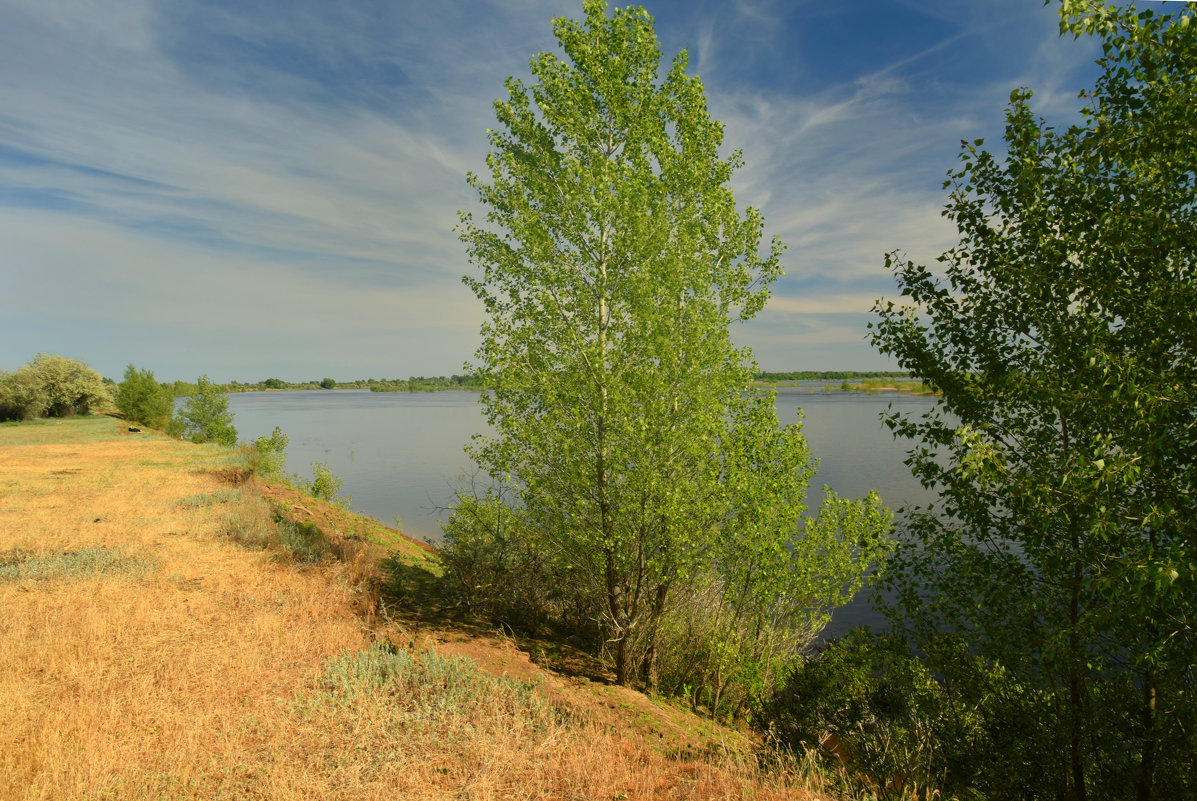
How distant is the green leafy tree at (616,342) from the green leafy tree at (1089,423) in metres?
3.97

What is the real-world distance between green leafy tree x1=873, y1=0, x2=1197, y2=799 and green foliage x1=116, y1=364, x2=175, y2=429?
3438 inches

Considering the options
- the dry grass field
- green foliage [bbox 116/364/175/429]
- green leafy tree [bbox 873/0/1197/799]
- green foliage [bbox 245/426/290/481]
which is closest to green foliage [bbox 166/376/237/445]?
green foliage [bbox 116/364/175/429]

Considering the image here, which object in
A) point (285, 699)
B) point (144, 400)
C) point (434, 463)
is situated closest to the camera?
point (285, 699)

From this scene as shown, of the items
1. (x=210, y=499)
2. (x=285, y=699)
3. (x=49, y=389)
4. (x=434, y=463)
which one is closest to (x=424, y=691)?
(x=285, y=699)

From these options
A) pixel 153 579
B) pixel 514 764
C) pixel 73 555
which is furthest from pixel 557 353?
pixel 73 555

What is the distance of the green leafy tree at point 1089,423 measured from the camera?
534 cm

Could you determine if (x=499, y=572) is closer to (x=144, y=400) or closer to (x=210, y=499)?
(x=210, y=499)

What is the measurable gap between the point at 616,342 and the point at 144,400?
8455 cm

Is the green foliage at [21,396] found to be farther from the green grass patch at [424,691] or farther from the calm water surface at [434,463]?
the green grass patch at [424,691]

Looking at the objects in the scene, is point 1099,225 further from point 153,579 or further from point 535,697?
point 153,579

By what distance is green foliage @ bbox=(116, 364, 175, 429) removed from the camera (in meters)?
70.6

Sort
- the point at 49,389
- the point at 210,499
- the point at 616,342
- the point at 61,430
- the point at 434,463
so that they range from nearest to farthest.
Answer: the point at 616,342 → the point at 210,499 → the point at 61,430 → the point at 434,463 → the point at 49,389

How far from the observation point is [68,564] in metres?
12.9

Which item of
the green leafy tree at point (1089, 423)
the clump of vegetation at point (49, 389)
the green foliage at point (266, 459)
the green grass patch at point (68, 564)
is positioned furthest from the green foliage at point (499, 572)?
the clump of vegetation at point (49, 389)
